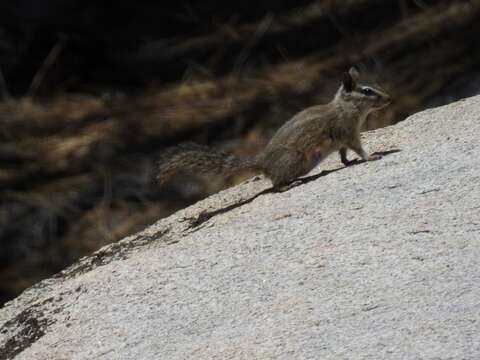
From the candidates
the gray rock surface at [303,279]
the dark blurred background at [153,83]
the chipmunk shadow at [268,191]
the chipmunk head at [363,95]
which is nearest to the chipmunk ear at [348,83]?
the chipmunk head at [363,95]

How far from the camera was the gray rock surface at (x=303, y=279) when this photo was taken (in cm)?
425

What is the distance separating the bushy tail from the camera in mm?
6340

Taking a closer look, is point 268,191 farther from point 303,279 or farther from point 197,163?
point 303,279

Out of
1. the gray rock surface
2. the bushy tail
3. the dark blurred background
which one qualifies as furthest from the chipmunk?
the dark blurred background

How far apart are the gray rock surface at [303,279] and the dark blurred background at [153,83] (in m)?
2.48

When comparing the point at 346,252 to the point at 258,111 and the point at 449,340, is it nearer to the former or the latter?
the point at 449,340

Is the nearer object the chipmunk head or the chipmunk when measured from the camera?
the chipmunk

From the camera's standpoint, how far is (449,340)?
404 centimetres

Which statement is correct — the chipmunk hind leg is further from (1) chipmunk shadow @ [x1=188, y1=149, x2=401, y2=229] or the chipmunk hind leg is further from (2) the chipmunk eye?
(2) the chipmunk eye

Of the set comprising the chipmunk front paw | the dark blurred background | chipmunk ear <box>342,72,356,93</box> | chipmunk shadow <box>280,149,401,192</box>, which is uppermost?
chipmunk ear <box>342,72,356,93</box>

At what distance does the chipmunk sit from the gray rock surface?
0.22m

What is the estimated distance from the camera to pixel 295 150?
6.21 metres

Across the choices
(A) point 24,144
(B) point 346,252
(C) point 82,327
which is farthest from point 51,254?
(B) point 346,252

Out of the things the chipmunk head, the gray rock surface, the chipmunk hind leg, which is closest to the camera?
the gray rock surface
